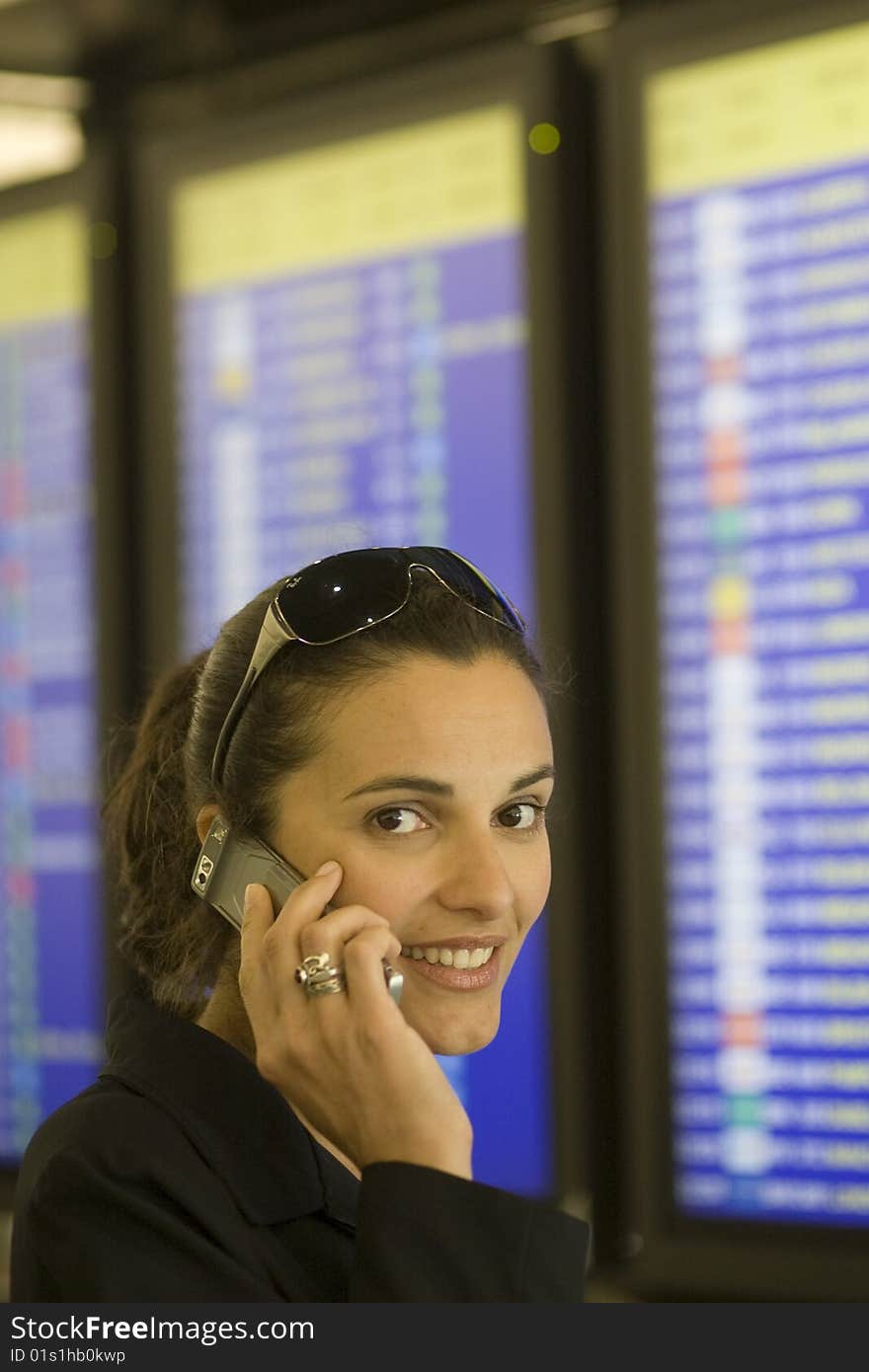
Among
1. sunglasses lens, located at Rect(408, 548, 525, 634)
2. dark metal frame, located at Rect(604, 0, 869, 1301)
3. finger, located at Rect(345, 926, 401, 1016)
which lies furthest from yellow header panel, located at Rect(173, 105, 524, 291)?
finger, located at Rect(345, 926, 401, 1016)

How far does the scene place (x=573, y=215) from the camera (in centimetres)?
244

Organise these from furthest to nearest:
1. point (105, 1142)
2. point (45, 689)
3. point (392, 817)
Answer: point (45, 689)
point (392, 817)
point (105, 1142)

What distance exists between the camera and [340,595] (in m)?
1.33

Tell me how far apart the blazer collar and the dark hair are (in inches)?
4.0

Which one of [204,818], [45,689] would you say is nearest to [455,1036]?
[204,818]

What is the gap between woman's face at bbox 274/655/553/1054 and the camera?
1258 millimetres

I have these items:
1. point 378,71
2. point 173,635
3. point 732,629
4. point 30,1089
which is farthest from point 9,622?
point 732,629

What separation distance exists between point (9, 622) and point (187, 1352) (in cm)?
211

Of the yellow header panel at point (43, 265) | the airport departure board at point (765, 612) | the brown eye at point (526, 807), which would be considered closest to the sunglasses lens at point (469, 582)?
the brown eye at point (526, 807)

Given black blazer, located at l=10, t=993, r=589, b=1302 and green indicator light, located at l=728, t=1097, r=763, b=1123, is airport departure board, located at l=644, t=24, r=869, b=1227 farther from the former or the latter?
black blazer, located at l=10, t=993, r=589, b=1302

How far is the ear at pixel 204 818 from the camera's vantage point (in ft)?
4.50

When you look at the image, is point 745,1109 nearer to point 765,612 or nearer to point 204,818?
point 765,612

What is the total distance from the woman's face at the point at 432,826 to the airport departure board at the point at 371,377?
3.54ft

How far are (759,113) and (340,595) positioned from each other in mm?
1307
